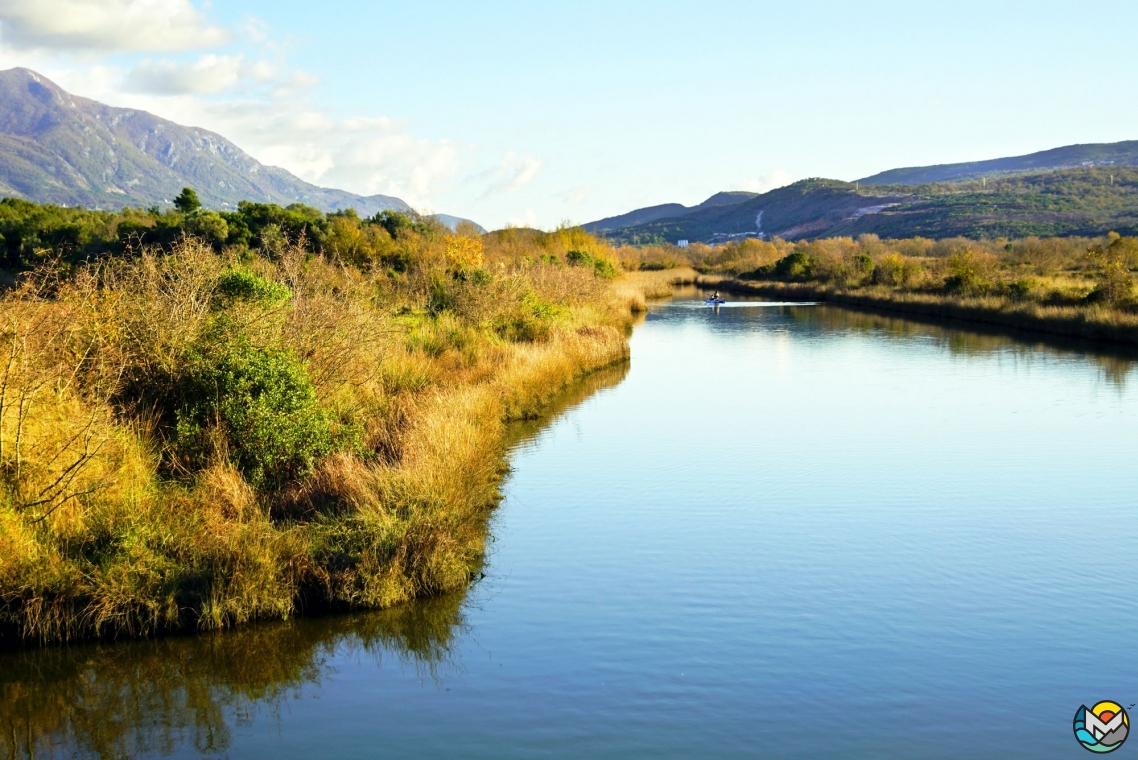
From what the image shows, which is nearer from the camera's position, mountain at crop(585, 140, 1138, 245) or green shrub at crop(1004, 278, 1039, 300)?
green shrub at crop(1004, 278, 1039, 300)

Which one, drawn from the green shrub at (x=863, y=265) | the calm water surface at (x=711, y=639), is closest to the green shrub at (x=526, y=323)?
the calm water surface at (x=711, y=639)

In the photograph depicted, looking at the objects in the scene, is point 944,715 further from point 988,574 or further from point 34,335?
point 34,335

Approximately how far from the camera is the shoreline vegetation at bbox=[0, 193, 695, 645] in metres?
9.89

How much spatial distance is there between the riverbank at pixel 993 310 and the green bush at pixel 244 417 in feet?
95.7

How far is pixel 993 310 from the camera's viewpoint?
40875mm

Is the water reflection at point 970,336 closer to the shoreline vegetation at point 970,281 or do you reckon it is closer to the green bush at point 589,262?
the shoreline vegetation at point 970,281

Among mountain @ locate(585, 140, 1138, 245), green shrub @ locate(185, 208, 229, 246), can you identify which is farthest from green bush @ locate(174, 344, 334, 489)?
mountain @ locate(585, 140, 1138, 245)

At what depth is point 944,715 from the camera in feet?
27.3

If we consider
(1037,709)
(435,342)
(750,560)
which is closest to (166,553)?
(750,560)

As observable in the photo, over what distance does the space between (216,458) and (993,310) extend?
36.1 m

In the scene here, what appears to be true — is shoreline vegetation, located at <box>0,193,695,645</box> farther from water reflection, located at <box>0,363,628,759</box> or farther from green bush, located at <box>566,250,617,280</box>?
green bush, located at <box>566,250,617,280</box>

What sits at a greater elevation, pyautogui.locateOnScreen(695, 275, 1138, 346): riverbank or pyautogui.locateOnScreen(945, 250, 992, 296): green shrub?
pyautogui.locateOnScreen(945, 250, 992, 296): green shrub

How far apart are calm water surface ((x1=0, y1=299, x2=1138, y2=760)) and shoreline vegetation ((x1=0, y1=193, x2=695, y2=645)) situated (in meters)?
0.46

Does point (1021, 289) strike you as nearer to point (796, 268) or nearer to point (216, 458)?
point (796, 268)
